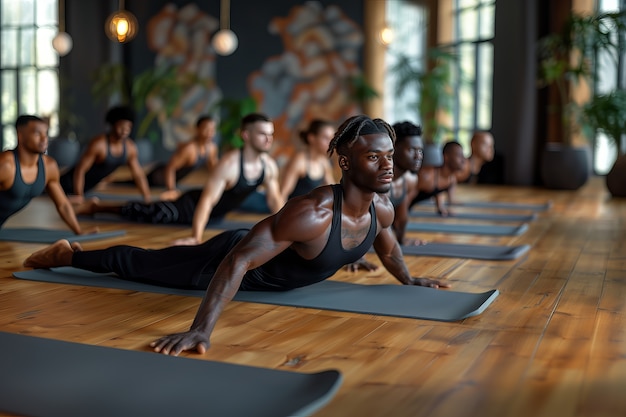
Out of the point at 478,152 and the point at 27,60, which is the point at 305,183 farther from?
the point at 27,60

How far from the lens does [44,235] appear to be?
4.39m

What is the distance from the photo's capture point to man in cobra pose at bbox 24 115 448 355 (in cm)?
217

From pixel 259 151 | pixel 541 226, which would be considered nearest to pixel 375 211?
pixel 259 151

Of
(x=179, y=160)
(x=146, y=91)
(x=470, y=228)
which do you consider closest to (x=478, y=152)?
Answer: (x=470, y=228)

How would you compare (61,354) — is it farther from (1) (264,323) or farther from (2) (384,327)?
(2) (384,327)

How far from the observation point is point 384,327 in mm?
2418

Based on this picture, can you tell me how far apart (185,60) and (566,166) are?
17.8ft

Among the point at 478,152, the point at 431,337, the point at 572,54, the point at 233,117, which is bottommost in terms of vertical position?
the point at 431,337

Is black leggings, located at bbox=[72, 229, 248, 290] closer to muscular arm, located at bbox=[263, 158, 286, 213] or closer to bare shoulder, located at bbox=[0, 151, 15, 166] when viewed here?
bare shoulder, located at bbox=[0, 151, 15, 166]

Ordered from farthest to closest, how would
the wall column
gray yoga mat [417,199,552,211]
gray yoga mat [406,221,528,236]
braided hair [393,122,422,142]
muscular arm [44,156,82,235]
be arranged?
the wall column < gray yoga mat [417,199,552,211] < gray yoga mat [406,221,528,236] < muscular arm [44,156,82,235] < braided hair [393,122,422,142]

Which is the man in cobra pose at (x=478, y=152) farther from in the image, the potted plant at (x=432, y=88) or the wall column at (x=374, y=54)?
the wall column at (x=374, y=54)

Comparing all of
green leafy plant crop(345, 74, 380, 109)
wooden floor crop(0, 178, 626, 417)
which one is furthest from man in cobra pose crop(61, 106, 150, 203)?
green leafy plant crop(345, 74, 380, 109)

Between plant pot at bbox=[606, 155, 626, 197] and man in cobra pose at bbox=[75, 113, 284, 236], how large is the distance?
3848mm

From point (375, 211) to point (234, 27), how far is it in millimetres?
8647
